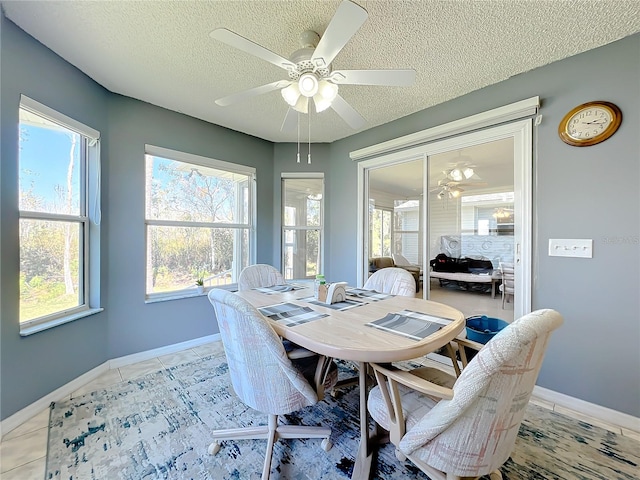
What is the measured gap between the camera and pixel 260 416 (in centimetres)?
178

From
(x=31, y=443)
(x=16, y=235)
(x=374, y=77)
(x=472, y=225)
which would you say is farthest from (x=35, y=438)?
(x=472, y=225)

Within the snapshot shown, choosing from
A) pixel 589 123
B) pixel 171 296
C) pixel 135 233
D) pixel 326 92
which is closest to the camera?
pixel 326 92

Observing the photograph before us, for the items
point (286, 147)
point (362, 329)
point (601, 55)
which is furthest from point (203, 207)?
point (601, 55)

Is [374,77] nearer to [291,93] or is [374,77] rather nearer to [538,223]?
[291,93]

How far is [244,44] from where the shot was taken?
51.6 inches

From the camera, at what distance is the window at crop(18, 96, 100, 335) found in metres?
1.86

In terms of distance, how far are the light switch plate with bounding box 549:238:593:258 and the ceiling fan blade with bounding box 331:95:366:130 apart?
176 cm

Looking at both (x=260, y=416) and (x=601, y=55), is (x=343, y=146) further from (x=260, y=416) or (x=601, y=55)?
(x=260, y=416)

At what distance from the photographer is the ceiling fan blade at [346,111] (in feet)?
5.81

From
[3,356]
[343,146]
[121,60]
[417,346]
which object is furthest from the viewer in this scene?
[343,146]

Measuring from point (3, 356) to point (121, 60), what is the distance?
220 cm

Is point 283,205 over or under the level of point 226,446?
over

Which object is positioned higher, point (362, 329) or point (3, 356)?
point (362, 329)

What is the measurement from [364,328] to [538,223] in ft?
5.92
